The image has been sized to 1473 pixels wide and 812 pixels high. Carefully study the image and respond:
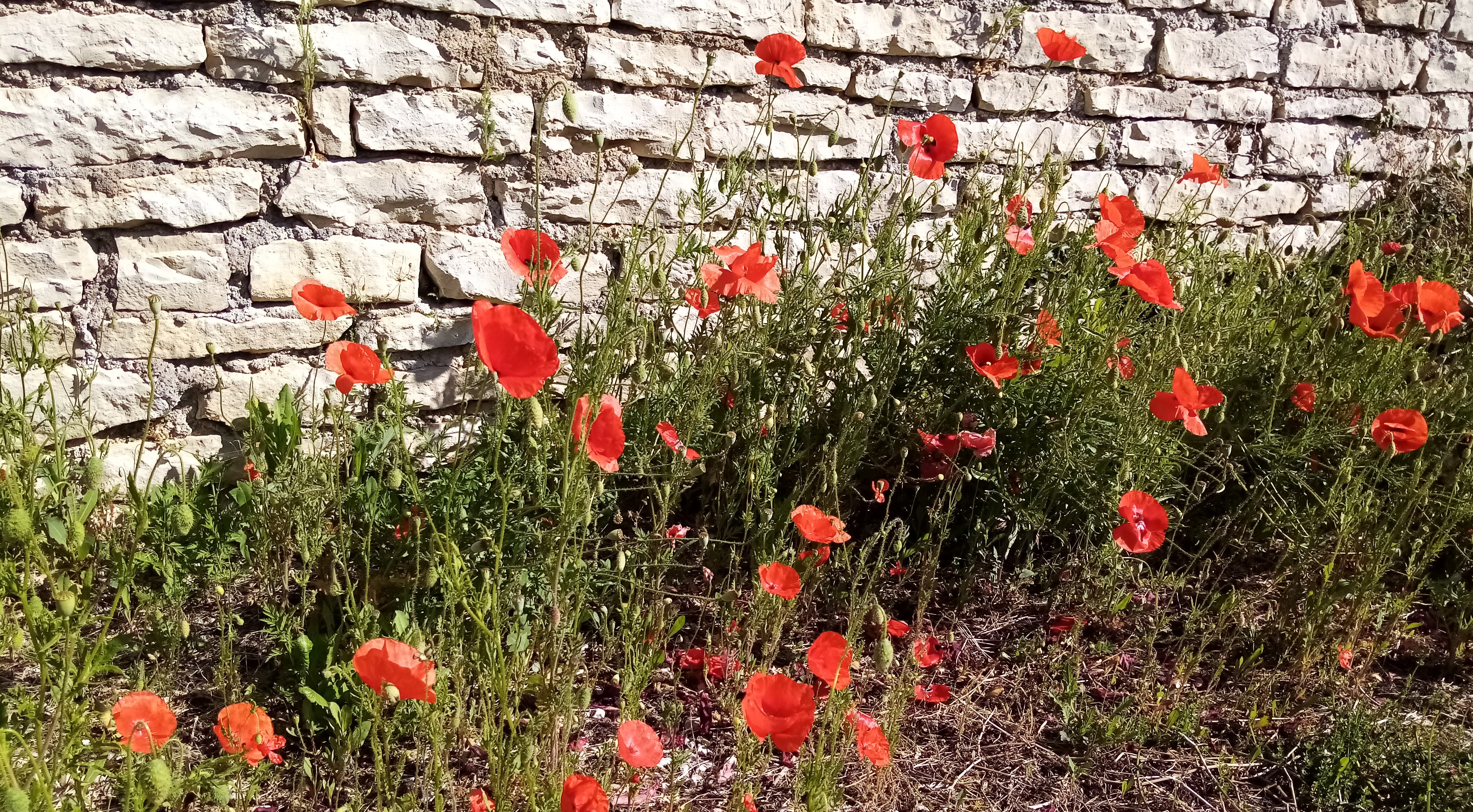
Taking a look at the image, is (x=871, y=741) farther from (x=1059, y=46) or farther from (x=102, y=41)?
(x=102, y=41)

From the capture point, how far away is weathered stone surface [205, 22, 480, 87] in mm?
2287

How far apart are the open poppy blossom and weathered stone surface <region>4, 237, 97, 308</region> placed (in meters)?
1.59

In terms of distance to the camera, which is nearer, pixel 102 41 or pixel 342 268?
pixel 102 41

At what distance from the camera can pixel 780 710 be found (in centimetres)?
174

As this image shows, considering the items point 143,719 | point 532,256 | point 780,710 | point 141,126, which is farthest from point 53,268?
point 780,710

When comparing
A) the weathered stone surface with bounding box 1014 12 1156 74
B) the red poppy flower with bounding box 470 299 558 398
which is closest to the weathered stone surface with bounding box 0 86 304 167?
the red poppy flower with bounding box 470 299 558 398

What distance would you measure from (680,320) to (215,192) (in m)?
1.21

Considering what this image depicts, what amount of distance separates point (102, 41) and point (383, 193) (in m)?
0.64

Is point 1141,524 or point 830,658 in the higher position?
point 1141,524

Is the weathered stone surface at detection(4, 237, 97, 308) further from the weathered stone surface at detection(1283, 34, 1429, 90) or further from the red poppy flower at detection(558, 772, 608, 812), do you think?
the weathered stone surface at detection(1283, 34, 1429, 90)

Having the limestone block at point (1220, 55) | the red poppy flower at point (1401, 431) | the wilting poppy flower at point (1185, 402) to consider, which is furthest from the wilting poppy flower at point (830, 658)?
the limestone block at point (1220, 55)

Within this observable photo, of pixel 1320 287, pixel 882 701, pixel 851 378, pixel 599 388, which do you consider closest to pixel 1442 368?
pixel 1320 287

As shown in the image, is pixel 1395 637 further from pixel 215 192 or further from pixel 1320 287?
pixel 215 192

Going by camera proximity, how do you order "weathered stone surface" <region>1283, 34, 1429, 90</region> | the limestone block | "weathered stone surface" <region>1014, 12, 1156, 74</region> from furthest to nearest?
"weathered stone surface" <region>1283, 34, 1429, 90</region> → the limestone block → "weathered stone surface" <region>1014, 12, 1156, 74</region>
